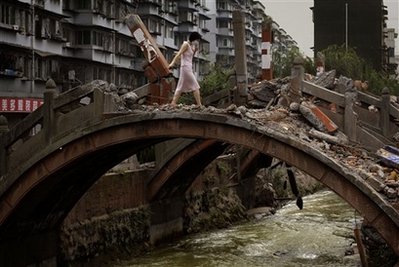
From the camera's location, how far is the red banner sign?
2994 centimetres

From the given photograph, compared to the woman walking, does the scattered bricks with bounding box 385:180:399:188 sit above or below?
below

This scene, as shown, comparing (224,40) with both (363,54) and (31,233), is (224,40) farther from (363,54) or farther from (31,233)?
(31,233)

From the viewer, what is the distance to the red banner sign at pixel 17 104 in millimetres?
29938

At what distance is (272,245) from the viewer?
23.0 metres

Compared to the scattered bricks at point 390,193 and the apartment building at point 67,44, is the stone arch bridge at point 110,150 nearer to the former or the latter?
the scattered bricks at point 390,193

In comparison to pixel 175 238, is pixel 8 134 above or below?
above

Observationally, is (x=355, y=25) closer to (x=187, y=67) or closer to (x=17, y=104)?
(x=17, y=104)

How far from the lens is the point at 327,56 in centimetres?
4675

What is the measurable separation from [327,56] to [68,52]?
1741 cm

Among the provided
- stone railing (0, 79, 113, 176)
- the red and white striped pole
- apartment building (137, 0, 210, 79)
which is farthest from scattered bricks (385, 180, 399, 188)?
apartment building (137, 0, 210, 79)

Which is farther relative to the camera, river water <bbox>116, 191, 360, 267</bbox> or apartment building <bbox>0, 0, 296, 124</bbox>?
apartment building <bbox>0, 0, 296, 124</bbox>

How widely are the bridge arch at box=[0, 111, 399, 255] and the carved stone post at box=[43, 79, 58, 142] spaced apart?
1.01 ft

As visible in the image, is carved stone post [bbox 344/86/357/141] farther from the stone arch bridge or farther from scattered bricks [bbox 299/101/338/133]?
the stone arch bridge

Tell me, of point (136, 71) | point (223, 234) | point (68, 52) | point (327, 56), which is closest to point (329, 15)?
point (327, 56)
